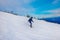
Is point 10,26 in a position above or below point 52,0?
below

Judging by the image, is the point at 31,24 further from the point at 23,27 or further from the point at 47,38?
the point at 47,38

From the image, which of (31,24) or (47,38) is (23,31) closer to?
(31,24)

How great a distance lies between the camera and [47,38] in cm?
210

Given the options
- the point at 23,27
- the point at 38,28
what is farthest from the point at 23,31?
the point at 38,28

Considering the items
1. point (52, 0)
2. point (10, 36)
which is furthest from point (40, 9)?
point (10, 36)

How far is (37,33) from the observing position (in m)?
2.12

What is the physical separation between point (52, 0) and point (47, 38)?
50 cm

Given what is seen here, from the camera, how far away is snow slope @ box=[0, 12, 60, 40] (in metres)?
2.10

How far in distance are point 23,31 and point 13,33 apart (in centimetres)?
13

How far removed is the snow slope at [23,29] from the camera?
6.89 feet

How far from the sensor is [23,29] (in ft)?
6.98

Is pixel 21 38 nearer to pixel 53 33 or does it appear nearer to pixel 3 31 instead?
pixel 3 31

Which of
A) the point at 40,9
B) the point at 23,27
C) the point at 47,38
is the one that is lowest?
the point at 47,38

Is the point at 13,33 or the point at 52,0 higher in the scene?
the point at 52,0
